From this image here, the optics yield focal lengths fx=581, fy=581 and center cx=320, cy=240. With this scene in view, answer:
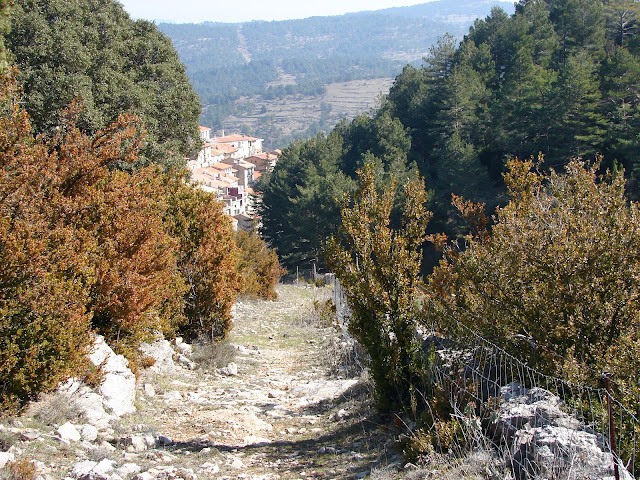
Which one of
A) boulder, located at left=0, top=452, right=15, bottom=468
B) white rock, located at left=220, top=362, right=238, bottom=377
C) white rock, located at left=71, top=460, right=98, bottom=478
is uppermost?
boulder, located at left=0, top=452, right=15, bottom=468

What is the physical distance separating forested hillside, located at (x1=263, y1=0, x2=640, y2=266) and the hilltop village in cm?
2481

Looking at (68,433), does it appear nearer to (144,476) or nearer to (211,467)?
(144,476)

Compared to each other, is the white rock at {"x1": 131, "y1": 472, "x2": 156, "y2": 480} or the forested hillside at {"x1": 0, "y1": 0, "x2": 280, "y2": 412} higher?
the forested hillside at {"x1": 0, "y1": 0, "x2": 280, "y2": 412}

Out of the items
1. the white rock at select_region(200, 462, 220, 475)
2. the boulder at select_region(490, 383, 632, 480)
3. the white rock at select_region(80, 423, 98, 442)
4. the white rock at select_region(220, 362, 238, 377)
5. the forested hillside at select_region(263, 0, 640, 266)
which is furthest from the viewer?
the forested hillside at select_region(263, 0, 640, 266)

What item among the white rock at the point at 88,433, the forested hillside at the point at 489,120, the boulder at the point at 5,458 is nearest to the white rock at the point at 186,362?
the white rock at the point at 88,433

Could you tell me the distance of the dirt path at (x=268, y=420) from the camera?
6.29 m

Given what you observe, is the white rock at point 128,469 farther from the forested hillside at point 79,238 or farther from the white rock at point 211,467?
the forested hillside at point 79,238

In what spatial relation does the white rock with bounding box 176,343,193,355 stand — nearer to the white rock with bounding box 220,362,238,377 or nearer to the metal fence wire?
the white rock with bounding box 220,362,238,377

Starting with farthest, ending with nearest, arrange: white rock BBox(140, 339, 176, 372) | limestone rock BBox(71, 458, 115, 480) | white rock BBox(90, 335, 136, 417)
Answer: white rock BBox(140, 339, 176, 372) < white rock BBox(90, 335, 136, 417) < limestone rock BBox(71, 458, 115, 480)

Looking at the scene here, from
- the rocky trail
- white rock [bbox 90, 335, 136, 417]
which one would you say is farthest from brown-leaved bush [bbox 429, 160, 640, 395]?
white rock [bbox 90, 335, 136, 417]

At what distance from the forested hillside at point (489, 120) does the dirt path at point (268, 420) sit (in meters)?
22.3

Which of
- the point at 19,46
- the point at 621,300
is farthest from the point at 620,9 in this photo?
the point at 621,300

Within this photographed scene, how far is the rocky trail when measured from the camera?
18.8ft

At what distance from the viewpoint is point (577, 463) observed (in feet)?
14.5
